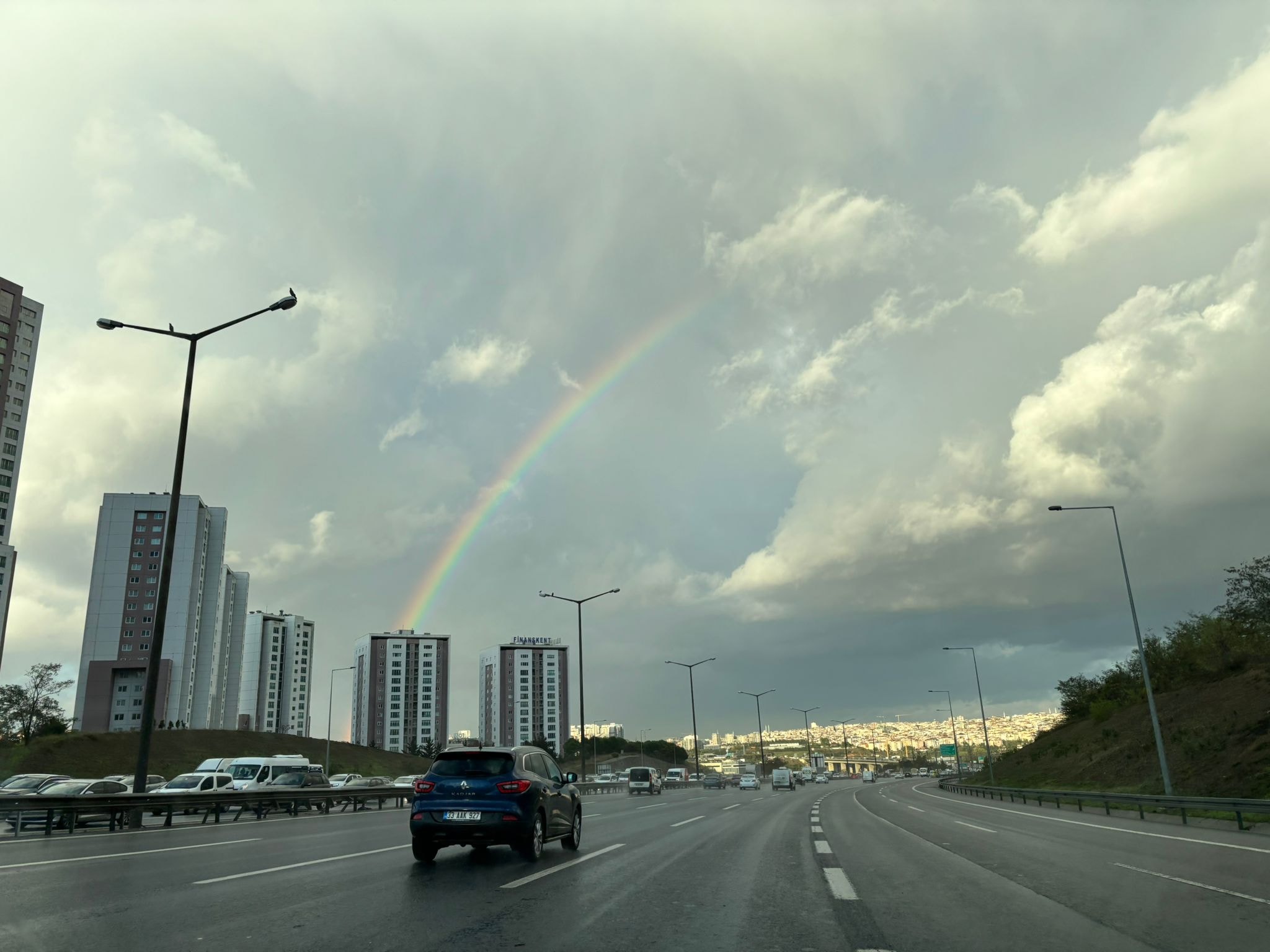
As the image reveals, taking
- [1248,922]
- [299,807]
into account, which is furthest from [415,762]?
[1248,922]

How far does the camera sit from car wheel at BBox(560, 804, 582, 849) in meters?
14.3

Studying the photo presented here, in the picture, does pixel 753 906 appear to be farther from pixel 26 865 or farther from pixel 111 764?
pixel 111 764

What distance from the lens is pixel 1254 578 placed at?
4938 centimetres

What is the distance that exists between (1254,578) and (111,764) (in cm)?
9229

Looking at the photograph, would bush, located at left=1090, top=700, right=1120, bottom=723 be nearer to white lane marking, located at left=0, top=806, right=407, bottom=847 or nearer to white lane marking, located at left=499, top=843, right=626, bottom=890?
white lane marking, located at left=0, top=806, right=407, bottom=847

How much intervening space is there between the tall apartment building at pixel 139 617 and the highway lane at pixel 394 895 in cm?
12122

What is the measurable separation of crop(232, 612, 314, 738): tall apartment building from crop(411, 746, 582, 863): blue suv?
158 m

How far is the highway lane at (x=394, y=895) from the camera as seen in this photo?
6.88 m

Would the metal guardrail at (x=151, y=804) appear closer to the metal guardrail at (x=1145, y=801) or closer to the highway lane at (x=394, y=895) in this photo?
the highway lane at (x=394, y=895)

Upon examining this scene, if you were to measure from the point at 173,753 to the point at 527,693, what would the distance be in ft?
357

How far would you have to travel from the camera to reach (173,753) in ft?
287

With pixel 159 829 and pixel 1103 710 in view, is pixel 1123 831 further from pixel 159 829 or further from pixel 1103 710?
pixel 1103 710

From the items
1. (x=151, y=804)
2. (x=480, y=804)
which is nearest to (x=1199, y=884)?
(x=480, y=804)

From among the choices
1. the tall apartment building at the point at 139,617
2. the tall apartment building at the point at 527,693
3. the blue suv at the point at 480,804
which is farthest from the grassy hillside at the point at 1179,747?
the tall apartment building at the point at 527,693
